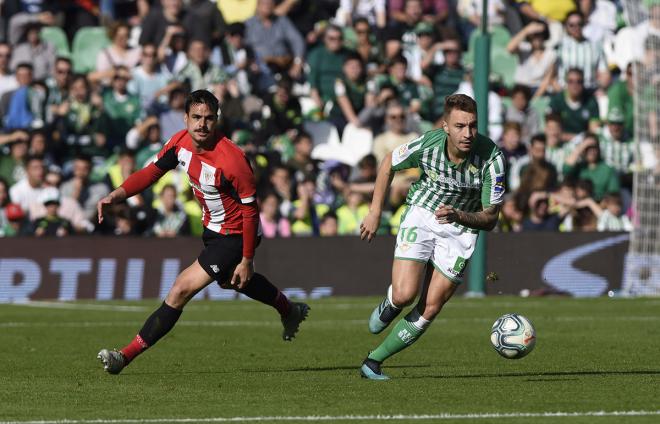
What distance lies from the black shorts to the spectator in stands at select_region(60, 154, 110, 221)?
1035cm

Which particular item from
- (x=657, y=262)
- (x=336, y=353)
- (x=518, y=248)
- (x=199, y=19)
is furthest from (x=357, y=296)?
(x=336, y=353)

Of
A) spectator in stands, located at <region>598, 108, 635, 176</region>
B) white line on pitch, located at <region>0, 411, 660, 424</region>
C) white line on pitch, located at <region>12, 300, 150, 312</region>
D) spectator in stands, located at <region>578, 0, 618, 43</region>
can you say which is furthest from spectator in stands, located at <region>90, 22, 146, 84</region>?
white line on pitch, located at <region>0, 411, 660, 424</region>

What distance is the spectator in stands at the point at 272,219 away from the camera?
65.2ft

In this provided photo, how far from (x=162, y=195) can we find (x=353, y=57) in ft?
14.2

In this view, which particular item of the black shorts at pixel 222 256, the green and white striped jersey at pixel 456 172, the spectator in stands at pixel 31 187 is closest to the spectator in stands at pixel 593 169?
the spectator in stands at pixel 31 187

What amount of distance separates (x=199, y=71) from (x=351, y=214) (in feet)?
12.0

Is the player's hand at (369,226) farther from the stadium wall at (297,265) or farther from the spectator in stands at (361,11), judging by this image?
the spectator in stands at (361,11)

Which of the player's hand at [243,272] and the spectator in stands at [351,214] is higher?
the spectator in stands at [351,214]

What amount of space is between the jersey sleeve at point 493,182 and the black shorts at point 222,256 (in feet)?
5.59

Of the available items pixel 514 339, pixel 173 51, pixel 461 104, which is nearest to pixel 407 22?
pixel 173 51

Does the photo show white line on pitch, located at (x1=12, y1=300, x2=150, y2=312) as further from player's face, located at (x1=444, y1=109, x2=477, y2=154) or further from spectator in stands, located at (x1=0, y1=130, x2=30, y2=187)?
player's face, located at (x1=444, y1=109, x2=477, y2=154)

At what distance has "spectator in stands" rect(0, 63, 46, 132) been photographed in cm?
2131

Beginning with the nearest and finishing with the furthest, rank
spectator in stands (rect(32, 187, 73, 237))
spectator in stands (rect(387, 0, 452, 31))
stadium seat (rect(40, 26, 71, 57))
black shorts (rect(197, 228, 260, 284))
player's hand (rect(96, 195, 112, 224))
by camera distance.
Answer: player's hand (rect(96, 195, 112, 224))
black shorts (rect(197, 228, 260, 284))
spectator in stands (rect(32, 187, 73, 237))
stadium seat (rect(40, 26, 71, 57))
spectator in stands (rect(387, 0, 452, 31))

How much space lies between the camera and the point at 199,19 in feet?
75.0
